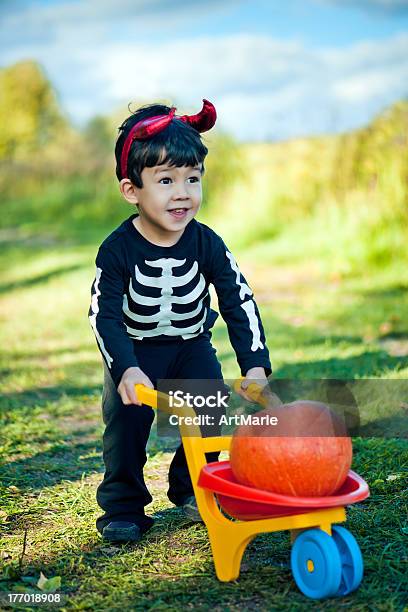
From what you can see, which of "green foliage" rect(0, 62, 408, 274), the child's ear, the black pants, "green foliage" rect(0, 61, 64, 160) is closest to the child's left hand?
the black pants

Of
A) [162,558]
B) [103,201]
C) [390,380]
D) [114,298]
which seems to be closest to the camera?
[162,558]

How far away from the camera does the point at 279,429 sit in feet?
7.34

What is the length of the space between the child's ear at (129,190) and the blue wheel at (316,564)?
4.08 ft

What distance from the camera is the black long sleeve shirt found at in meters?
2.73

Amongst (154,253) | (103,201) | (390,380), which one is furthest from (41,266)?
(154,253)

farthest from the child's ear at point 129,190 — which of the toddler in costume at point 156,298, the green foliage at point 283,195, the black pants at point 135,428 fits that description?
the black pants at point 135,428

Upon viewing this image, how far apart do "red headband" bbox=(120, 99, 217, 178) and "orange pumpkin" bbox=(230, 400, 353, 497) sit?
996mm

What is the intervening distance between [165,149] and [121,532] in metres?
1.22

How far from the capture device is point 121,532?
2631 mm

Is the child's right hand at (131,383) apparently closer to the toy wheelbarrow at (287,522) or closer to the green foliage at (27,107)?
the toy wheelbarrow at (287,522)

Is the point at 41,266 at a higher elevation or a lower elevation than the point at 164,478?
higher

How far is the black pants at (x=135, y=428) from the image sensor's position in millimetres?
2723

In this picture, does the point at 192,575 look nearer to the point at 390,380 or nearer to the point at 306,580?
the point at 306,580

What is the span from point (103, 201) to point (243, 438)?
14478 mm
